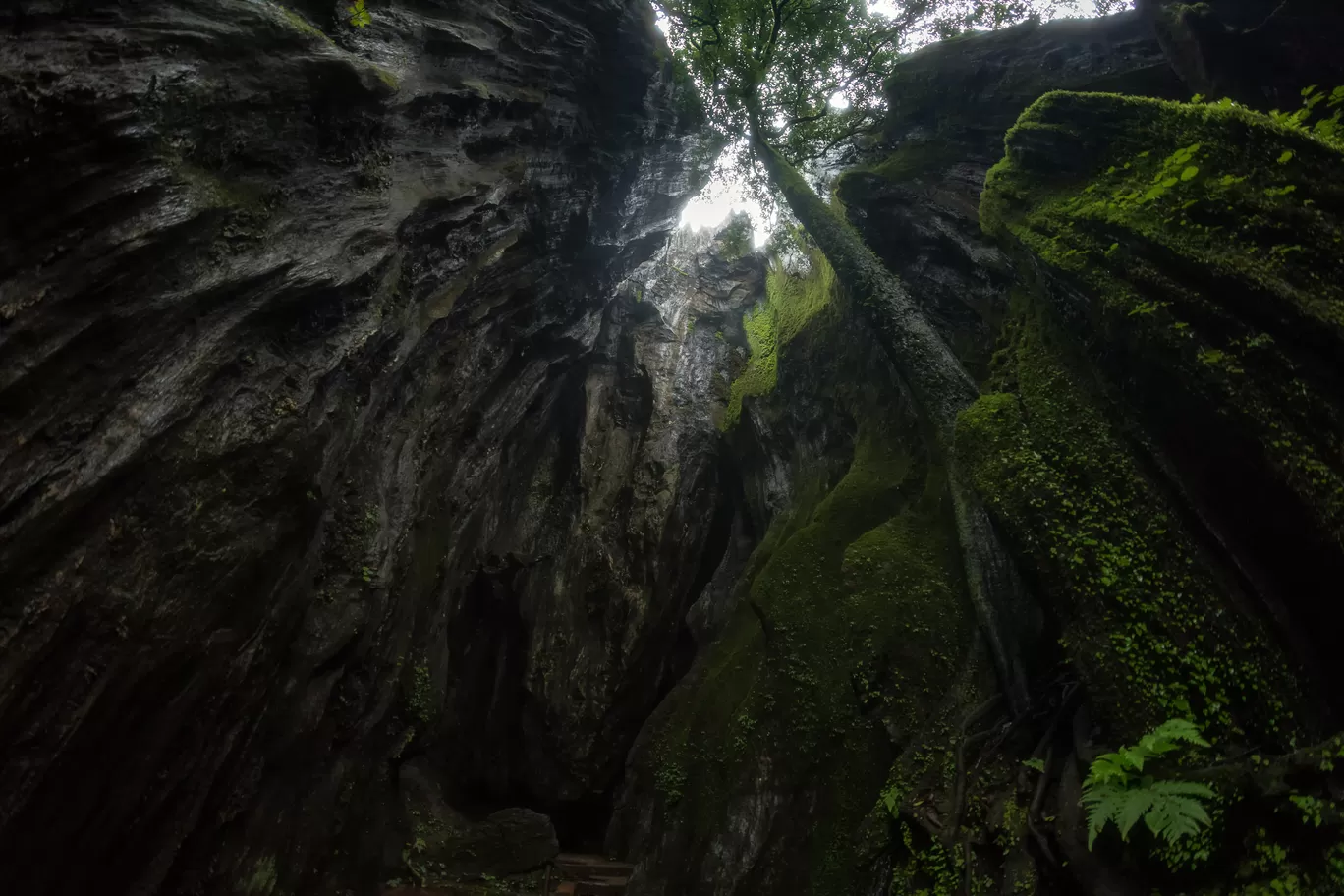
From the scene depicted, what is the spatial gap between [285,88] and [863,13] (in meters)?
11.5

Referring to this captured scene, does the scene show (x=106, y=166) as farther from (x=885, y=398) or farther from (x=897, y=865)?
(x=885, y=398)

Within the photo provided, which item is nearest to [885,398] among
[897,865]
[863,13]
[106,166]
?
[897,865]

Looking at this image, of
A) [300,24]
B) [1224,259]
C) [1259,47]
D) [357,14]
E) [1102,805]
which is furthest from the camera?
[357,14]

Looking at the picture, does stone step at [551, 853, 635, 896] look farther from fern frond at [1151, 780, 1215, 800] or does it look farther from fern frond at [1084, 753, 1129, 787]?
fern frond at [1151, 780, 1215, 800]

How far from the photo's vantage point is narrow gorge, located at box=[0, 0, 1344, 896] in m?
4.60

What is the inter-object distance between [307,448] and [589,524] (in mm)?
6594

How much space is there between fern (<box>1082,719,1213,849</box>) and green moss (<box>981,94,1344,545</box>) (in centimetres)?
199

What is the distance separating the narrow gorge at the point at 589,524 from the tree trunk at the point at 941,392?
9cm

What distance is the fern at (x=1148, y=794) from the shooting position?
3.46m

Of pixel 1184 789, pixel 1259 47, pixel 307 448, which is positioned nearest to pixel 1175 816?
pixel 1184 789

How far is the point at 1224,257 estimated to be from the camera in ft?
17.7

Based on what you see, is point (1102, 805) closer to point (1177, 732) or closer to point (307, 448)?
point (1177, 732)

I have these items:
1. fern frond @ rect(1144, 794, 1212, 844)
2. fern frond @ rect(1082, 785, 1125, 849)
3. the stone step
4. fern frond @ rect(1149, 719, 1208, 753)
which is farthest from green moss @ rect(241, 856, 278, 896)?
fern frond @ rect(1149, 719, 1208, 753)

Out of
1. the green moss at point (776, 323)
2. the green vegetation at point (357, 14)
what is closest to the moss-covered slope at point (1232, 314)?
the green moss at point (776, 323)
